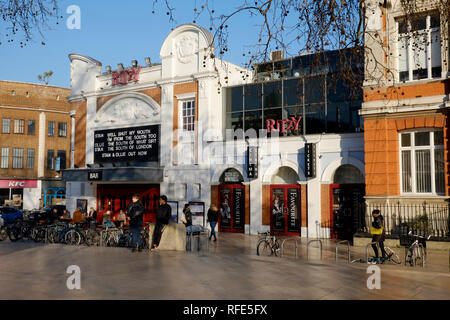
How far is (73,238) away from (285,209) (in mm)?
10239

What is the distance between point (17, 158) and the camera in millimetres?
47531

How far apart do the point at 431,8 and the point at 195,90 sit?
13.3 metres

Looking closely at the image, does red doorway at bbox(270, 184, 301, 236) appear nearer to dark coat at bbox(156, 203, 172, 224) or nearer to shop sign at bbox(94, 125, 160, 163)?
shop sign at bbox(94, 125, 160, 163)

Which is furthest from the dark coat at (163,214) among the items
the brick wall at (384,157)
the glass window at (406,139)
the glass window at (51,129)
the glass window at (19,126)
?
the glass window at (51,129)

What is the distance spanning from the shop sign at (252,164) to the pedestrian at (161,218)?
8790 millimetres

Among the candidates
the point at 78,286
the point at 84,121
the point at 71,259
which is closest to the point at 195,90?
the point at 84,121

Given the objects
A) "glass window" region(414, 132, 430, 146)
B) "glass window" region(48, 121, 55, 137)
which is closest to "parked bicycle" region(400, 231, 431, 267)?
"glass window" region(414, 132, 430, 146)

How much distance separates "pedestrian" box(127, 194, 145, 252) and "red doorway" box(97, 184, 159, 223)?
12555mm

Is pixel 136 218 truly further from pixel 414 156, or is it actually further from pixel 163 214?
pixel 414 156

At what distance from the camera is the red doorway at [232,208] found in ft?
77.7

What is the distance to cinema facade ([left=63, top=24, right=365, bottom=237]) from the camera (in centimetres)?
2116

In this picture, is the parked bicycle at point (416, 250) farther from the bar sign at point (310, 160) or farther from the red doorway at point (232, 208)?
the red doorway at point (232, 208)
